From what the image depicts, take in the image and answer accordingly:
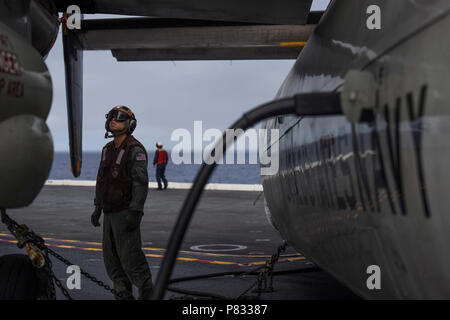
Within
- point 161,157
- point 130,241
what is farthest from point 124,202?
point 161,157

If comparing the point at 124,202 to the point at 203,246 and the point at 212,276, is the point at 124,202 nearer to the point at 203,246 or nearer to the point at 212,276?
the point at 212,276

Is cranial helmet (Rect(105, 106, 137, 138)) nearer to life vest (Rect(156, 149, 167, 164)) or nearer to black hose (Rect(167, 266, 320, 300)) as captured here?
black hose (Rect(167, 266, 320, 300))

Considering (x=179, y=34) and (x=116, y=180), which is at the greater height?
(x=179, y=34)

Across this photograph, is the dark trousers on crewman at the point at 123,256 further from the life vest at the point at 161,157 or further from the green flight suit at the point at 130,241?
the life vest at the point at 161,157

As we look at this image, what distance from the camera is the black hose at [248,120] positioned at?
206 centimetres

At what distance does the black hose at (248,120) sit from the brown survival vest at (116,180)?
10.3ft

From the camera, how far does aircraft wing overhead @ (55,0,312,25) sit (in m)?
4.61

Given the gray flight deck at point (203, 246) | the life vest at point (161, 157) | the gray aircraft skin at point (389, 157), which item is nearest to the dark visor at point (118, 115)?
the gray flight deck at point (203, 246)

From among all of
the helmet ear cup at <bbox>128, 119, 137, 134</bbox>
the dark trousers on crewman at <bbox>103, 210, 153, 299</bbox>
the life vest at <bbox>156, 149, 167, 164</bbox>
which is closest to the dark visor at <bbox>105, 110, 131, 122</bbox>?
the helmet ear cup at <bbox>128, 119, 137, 134</bbox>

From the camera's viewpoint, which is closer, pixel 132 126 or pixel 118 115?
pixel 118 115

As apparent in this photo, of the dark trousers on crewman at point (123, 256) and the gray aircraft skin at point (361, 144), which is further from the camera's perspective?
the dark trousers on crewman at point (123, 256)

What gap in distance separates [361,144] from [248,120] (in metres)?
0.59

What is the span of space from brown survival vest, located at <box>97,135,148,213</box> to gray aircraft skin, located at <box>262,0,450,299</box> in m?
2.53

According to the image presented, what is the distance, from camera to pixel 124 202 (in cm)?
518
